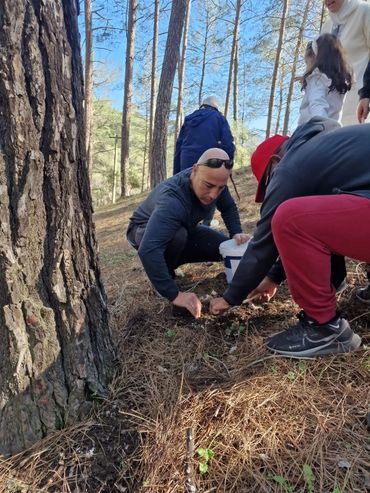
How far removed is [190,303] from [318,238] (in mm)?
829

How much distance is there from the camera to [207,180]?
7.55ft

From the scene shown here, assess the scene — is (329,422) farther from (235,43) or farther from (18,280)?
(235,43)

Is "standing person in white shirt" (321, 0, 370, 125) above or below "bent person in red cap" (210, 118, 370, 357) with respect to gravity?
above

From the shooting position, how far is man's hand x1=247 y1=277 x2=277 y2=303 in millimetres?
2119

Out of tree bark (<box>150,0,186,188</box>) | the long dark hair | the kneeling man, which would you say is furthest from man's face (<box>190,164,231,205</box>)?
tree bark (<box>150,0,186,188</box>)

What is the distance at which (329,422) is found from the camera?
4.42ft

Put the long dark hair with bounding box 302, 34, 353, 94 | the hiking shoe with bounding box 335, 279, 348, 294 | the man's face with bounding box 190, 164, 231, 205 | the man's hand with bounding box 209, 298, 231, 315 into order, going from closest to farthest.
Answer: the man's hand with bounding box 209, 298, 231, 315 → the hiking shoe with bounding box 335, 279, 348, 294 → the man's face with bounding box 190, 164, 231, 205 → the long dark hair with bounding box 302, 34, 353, 94

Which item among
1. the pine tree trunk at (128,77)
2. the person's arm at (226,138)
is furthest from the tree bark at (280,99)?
the person's arm at (226,138)

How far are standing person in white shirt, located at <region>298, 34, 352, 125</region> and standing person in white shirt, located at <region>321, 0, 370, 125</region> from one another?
461 millimetres

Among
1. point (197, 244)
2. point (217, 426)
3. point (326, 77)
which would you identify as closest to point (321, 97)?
point (326, 77)

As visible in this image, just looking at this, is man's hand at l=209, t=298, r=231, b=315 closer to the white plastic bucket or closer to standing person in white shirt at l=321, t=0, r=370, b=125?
the white plastic bucket

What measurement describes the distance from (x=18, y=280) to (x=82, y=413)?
624 millimetres

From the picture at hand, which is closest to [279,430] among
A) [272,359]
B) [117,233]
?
[272,359]

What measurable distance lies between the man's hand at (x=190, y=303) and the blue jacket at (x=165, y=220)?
4cm
